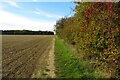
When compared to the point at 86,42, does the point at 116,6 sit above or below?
above

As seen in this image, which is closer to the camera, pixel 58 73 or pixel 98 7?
pixel 98 7

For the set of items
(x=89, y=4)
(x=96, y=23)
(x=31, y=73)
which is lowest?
(x=31, y=73)

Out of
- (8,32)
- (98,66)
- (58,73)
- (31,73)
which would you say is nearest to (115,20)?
(98,66)

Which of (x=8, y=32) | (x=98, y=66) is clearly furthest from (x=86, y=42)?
(x=8, y=32)

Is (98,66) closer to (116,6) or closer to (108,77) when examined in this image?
(108,77)

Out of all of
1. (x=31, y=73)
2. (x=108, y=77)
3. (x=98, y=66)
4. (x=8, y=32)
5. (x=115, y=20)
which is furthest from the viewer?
(x=8, y=32)

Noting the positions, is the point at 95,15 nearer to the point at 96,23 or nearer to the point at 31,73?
the point at 96,23

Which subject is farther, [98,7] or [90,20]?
[90,20]

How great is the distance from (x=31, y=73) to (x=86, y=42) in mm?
3151

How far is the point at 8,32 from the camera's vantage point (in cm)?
14838

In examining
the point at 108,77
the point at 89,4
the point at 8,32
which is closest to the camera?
the point at 108,77

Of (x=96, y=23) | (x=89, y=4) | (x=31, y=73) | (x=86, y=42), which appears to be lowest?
(x=31, y=73)

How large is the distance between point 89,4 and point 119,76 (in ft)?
11.7

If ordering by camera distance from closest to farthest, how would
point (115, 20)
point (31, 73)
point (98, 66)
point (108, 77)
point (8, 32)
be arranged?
point (115, 20)
point (108, 77)
point (98, 66)
point (31, 73)
point (8, 32)
